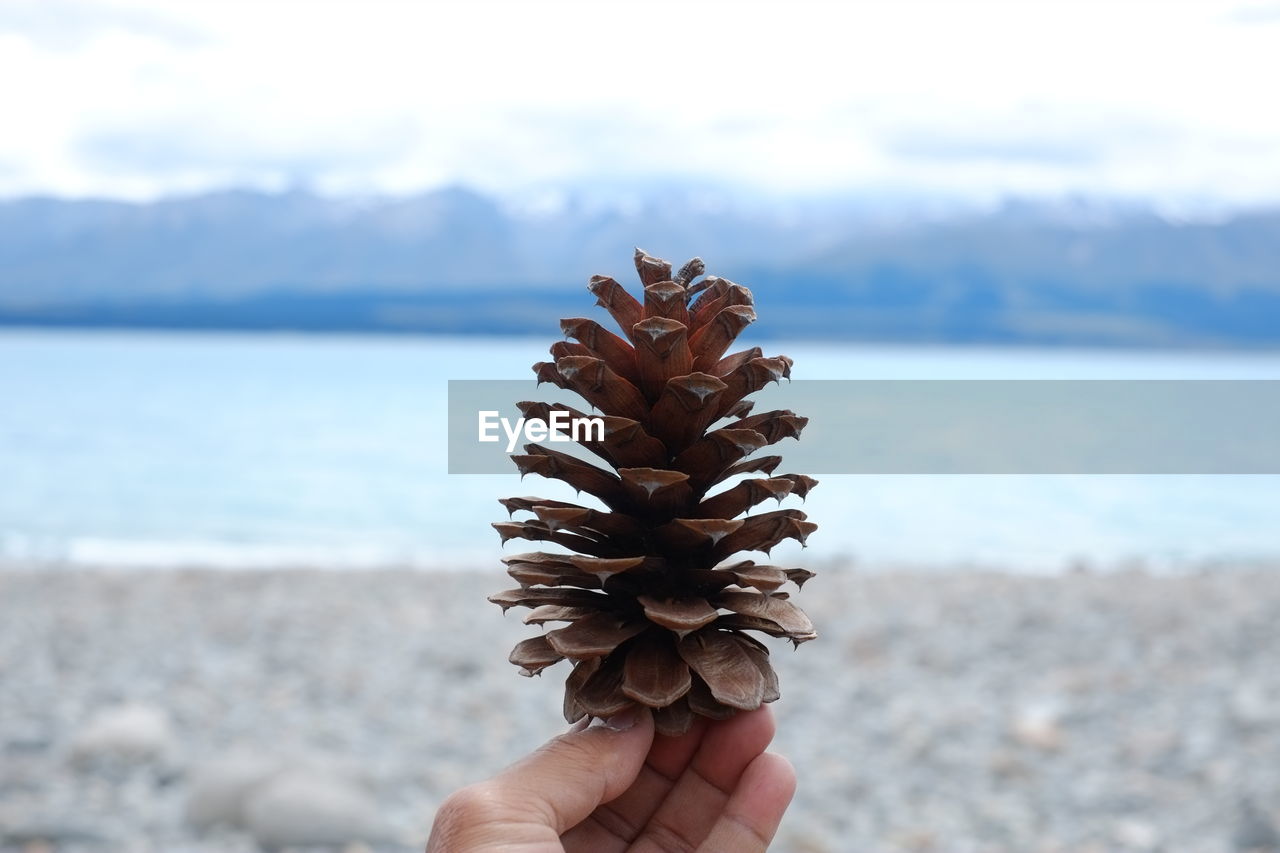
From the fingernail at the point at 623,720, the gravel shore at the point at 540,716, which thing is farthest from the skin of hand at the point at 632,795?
the gravel shore at the point at 540,716

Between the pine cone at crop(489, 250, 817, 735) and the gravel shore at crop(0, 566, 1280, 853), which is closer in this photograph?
the pine cone at crop(489, 250, 817, 735)

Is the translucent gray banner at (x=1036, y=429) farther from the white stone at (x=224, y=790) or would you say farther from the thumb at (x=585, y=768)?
the thumb at (x=585, y=768)

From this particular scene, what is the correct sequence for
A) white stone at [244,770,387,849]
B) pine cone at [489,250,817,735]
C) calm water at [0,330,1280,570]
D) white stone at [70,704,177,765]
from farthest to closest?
calm water at [0,330,1280,570] → white stone at [70,704,177,765] → white stone at [244,770,387,849] → pine cone at [489,250,817,735]

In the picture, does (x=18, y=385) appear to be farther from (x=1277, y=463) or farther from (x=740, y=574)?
(x=740, y=574)

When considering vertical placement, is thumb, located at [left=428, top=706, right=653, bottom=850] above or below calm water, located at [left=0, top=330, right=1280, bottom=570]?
above

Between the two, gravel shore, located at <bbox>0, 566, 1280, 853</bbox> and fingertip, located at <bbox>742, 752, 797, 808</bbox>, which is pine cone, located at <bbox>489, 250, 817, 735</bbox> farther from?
gravel shore, located at <bbox>0, 566, 1280, 853</bbox>

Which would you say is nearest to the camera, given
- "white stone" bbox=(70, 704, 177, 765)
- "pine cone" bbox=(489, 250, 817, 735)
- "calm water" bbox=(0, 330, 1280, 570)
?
"pine cone" bbox=(489, 250, 817, 735)

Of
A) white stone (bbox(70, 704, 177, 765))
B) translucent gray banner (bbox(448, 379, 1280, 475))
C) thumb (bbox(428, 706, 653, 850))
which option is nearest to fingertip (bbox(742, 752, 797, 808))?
thumb (bbox(428, 706, 653, 850))
